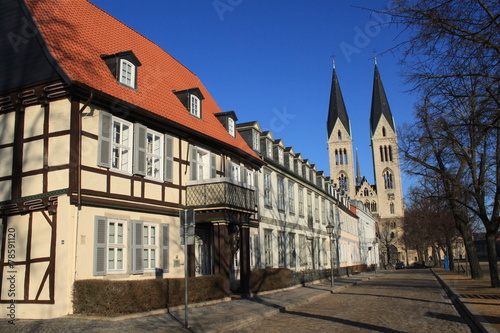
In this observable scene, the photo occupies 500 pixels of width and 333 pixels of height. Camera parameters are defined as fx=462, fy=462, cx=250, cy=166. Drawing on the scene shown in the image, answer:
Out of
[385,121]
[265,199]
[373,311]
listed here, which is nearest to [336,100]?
[385,121]

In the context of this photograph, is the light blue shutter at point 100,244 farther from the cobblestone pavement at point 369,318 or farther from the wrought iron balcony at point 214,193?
the wrought iron balcony at point 214,193

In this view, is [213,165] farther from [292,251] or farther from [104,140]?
[292,251]

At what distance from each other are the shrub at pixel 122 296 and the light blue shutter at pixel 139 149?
12.4 ft

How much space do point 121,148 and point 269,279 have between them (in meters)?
10.3

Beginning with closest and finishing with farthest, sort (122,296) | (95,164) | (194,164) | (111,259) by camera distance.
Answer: (122,296) → (95,164) → (111,259) → (194,164)

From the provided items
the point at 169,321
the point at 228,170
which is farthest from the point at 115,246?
the point at 228,170

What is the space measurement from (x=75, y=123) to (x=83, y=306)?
506 cm

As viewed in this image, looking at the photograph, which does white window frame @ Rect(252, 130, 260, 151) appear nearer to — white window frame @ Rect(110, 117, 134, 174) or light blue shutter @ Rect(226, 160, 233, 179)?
light blue shutter @ Rect(226, 160, 233, 179)

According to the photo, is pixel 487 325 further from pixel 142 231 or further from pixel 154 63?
pixel 154 63

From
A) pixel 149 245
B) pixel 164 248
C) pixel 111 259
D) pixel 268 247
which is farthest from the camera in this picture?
pixel 268 247

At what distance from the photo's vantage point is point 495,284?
838 inches

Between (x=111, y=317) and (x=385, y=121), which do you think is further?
(x=385, y=121)

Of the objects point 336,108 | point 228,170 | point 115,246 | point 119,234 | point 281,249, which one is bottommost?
point 281,249

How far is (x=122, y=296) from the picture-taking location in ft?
40.1
